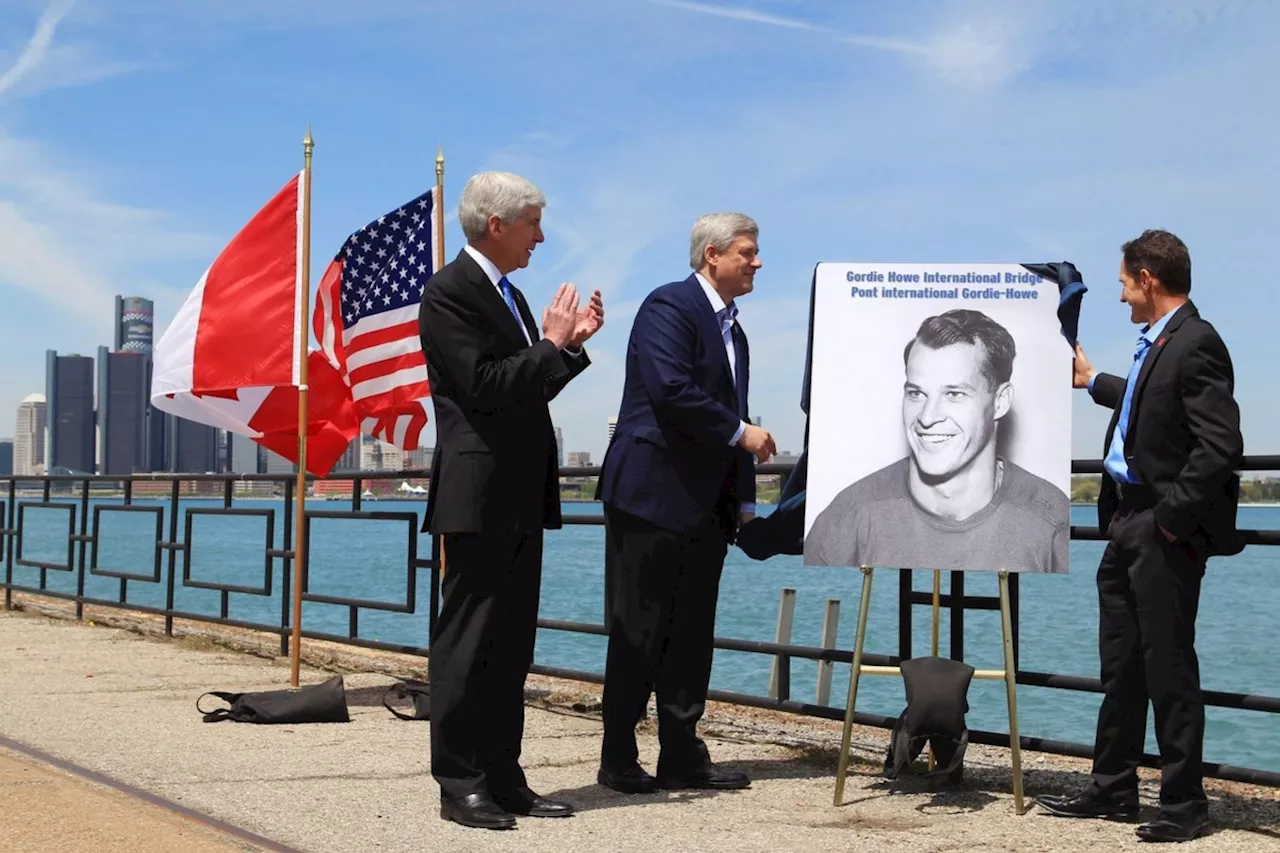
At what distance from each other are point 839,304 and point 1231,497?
133 centimetres

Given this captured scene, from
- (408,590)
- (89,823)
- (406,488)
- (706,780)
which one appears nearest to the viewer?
(89,823)

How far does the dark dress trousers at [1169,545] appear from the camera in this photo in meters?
3.98

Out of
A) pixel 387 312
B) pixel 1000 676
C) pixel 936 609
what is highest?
pixel 387 312

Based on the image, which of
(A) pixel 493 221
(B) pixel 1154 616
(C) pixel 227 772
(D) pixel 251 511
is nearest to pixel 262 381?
(D) pixel 251 511

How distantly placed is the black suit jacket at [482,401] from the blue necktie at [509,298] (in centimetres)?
4

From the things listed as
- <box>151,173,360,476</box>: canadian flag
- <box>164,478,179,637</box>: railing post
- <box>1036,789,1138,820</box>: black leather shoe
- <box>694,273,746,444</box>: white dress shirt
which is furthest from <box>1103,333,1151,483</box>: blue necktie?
<box>164,478,179,637</box>: railing post

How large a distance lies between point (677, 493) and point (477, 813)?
1196 millimetres

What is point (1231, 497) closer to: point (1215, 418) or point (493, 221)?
point (1215, 418)

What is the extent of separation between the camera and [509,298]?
4.35 metres

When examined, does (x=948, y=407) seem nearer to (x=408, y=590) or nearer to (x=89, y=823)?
(x=89, y=823)

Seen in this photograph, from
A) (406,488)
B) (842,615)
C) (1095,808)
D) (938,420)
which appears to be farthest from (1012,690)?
(842,615)

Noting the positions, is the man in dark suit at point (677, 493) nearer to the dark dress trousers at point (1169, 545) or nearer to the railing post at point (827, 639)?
the dark dress trousers at point (1169, 545)

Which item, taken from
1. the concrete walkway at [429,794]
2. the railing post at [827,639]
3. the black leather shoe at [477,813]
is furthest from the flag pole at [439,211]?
the railing post at [827,639]

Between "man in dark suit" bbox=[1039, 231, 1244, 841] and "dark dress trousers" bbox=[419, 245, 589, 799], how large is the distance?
1.63 metres
